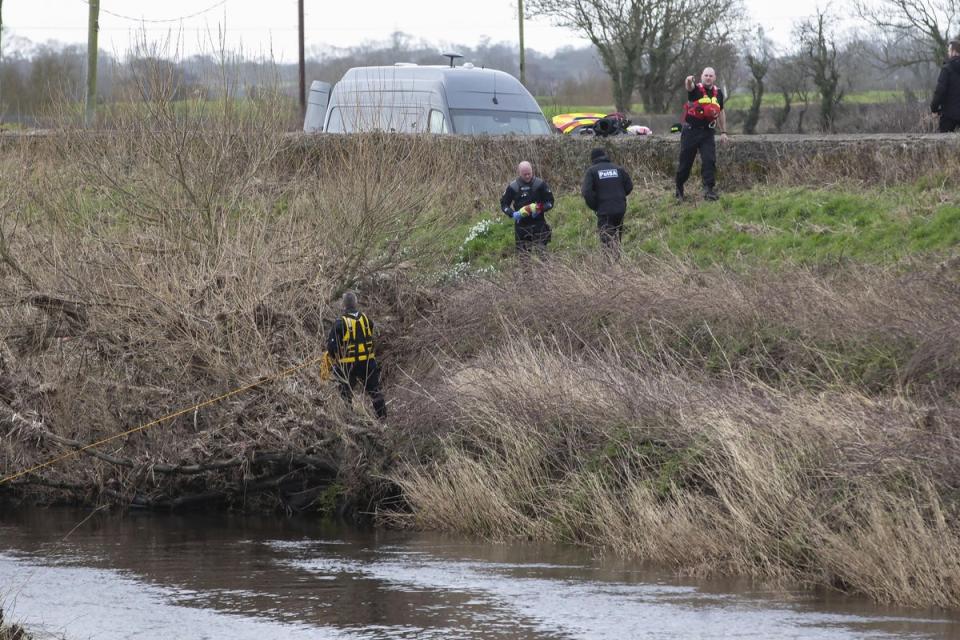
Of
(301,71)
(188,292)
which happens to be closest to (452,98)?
(188,292)

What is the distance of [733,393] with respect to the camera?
11.5 meters

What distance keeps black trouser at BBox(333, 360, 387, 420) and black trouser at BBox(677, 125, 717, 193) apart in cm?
560

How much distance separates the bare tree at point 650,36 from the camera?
36.6 metres

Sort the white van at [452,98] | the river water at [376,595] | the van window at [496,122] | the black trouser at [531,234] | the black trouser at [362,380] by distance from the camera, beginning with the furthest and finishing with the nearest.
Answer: the van window at [496,122] → the white van at [452,98] → the black trouser at [531,234] → the black trouser at [362,380] → the river water at [376,595]

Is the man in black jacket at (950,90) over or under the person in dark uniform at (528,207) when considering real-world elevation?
over

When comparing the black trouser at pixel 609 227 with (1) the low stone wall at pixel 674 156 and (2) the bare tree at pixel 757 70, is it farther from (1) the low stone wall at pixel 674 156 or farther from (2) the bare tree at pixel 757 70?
(2) the bare tree at pixel 757 70

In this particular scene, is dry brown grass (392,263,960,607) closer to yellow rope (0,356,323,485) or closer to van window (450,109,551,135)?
yellow rope (0,356,323,485)

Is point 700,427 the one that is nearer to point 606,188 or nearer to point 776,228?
point 776,228

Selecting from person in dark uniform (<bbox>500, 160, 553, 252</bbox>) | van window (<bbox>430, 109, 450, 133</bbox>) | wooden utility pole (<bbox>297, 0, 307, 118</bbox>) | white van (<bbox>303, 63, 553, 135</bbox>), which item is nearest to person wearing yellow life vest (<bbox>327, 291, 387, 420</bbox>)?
person in dark uniform (<bbox>500, 160, 553, 252</bbox>)

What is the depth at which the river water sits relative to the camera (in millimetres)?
9070

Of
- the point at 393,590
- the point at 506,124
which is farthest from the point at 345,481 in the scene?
the point at 506,124

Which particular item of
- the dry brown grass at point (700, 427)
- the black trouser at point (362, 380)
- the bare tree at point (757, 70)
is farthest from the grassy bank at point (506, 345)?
the bare tree at point (757, 70)

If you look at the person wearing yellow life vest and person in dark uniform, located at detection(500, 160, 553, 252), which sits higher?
person in dark uniform, located at detection(500, 160, 553, 252)

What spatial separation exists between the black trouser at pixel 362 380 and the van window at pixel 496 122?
7.38 meters
